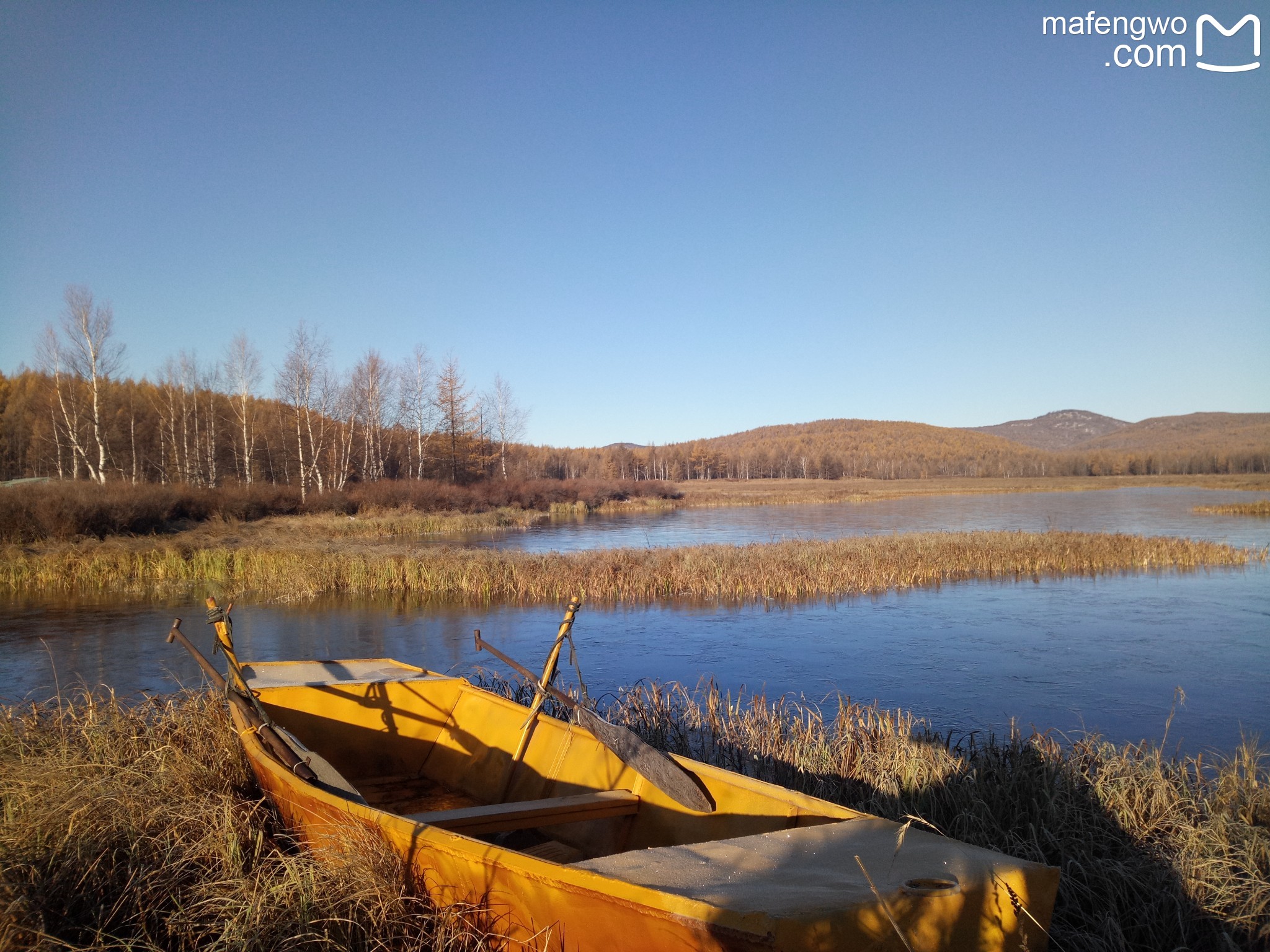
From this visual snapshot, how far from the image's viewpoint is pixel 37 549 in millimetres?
18641

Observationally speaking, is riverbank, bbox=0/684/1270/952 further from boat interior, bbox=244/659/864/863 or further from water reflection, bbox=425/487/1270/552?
water reflection, bbox=425/487/1270/552

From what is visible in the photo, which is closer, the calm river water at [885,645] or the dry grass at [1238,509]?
the calm river water at [885,645]

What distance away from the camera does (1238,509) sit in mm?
34531

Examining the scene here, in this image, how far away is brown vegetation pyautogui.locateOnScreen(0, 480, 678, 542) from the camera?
20.5 m

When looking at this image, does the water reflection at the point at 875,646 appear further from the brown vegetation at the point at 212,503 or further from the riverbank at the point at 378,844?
the brown vegetation at the point at 212,503

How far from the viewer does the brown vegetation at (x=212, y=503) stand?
20.5 metres

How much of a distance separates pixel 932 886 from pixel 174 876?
3.33m

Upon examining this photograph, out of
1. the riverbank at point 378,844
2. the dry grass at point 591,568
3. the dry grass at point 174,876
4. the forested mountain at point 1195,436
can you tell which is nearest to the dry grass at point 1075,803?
the riverbank at point 378,844

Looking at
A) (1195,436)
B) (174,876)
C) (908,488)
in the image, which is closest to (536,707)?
(174,876)

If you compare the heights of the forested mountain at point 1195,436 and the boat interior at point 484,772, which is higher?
the forested mountain at point 1195,436

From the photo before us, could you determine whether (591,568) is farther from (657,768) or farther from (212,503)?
(212,503)

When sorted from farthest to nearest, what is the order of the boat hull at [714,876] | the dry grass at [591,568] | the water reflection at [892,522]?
1. the water reflection at [892,522]
2. the dry grass at [591,568]
3. the boat hull at [714,876]

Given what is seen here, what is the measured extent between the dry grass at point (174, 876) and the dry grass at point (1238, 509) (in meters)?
39.0

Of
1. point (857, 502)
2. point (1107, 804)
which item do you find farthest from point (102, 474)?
point (857, 502)
